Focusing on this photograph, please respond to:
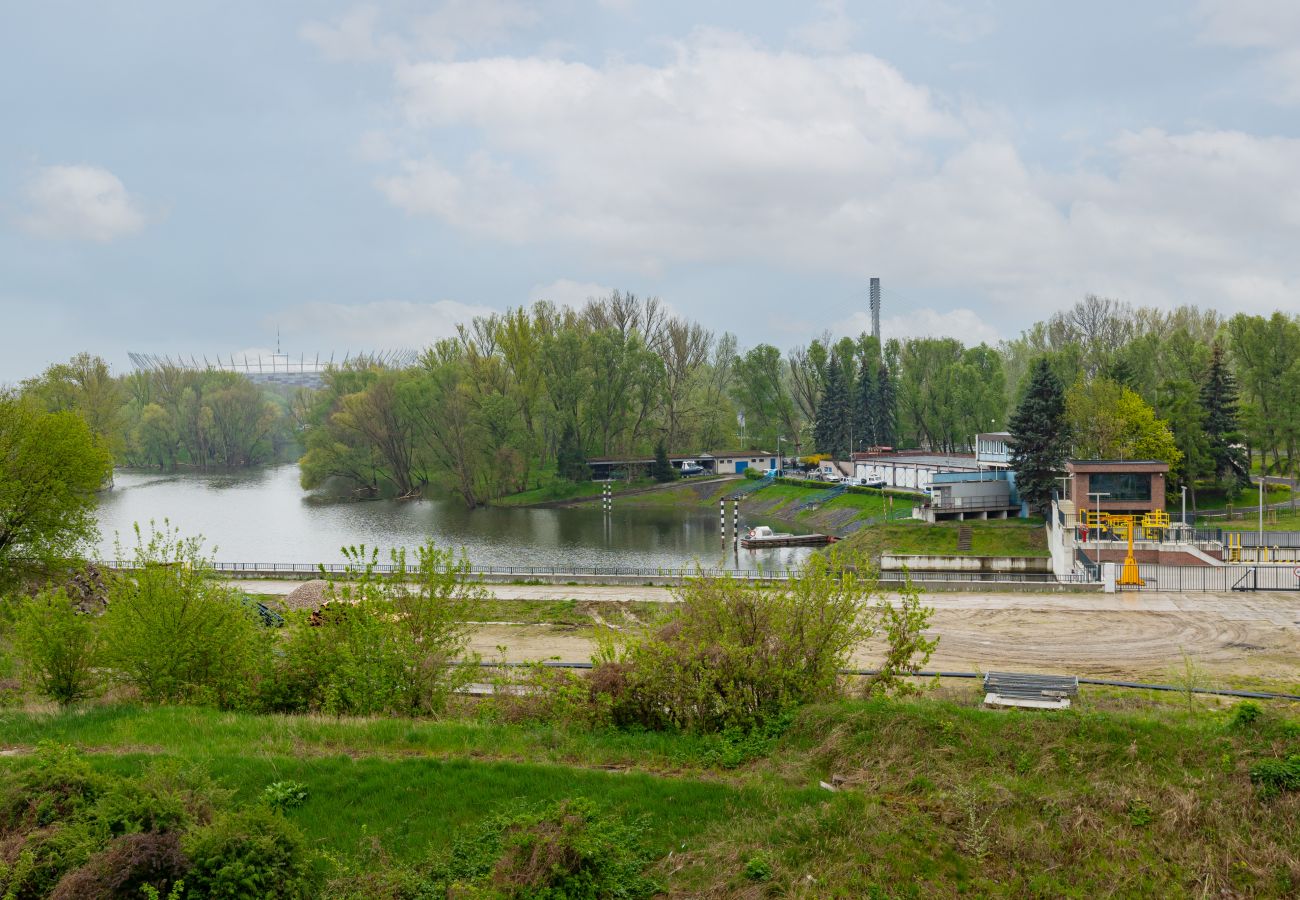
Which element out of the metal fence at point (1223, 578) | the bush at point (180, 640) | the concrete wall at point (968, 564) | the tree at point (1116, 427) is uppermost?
the tree at point (1116, 427)

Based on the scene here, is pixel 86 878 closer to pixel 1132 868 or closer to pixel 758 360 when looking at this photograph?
pixel 1132 868

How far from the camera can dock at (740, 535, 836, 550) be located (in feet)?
187

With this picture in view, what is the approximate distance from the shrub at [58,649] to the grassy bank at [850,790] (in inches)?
85.1

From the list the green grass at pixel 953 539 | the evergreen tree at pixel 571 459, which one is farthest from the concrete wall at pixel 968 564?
the evergreen tree at pixel 571 459

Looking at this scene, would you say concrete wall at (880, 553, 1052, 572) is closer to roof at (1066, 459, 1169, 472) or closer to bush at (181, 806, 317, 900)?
roof at (1066, 459, 1169, 472)

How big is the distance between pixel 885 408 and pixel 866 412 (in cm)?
207

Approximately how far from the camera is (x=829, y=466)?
79000 mm

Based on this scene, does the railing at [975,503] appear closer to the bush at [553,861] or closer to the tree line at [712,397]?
the tree line at [712,397]

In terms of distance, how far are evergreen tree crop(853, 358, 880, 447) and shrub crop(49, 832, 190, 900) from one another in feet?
283

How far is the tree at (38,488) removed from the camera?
1166 inches

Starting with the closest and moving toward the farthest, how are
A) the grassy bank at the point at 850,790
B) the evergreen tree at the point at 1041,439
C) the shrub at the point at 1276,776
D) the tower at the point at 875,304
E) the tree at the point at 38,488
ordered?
the grassy bank at the point at 850,790, the shrub at the point at 1276,776, the tree at the point at 38,488, the evergreen tree at the point at 1041,439, the tower at the point at 875,304

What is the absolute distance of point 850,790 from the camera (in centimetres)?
1198

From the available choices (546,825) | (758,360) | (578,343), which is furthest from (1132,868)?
(758,360)

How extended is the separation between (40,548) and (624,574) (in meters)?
20.7
